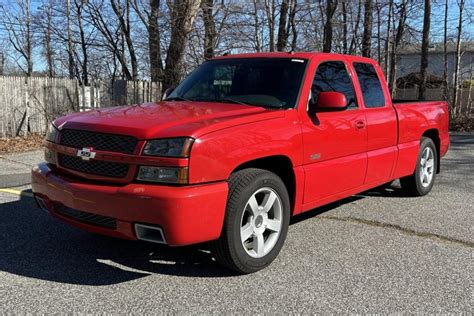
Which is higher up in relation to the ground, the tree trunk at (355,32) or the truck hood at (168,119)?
the tree trunk at (355,32)

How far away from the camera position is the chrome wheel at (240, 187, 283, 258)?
387cm

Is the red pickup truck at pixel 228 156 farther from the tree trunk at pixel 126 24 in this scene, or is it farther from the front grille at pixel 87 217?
the tree trunk at pixel 126 24

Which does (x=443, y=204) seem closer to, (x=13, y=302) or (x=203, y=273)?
(x=203, y=273)

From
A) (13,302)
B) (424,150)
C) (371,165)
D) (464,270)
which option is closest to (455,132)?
(424,150)

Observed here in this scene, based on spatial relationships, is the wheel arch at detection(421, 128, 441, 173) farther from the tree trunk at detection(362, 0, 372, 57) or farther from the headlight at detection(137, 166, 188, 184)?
the tree trunk at detection(362, 0, 372, 57)

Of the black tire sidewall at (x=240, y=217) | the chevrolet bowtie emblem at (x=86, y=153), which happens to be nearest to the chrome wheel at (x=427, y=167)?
the black tire sidewall at (x=240, y=217)

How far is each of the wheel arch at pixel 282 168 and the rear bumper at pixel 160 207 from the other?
65 centimetres

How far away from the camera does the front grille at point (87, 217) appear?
355 centimetres

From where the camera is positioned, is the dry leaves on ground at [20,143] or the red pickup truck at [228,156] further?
the dry leaves on ground at [20,143]

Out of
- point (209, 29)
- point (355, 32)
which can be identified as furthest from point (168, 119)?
point (355, 32)

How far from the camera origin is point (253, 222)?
3.91 meters

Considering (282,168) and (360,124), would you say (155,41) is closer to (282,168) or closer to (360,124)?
(360,124)

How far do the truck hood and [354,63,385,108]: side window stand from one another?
1743 millimetres

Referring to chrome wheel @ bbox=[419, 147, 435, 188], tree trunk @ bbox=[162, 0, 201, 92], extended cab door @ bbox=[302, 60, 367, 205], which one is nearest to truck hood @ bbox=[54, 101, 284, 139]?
extended cab door @ bbox=[302, 60, 367, 205]
